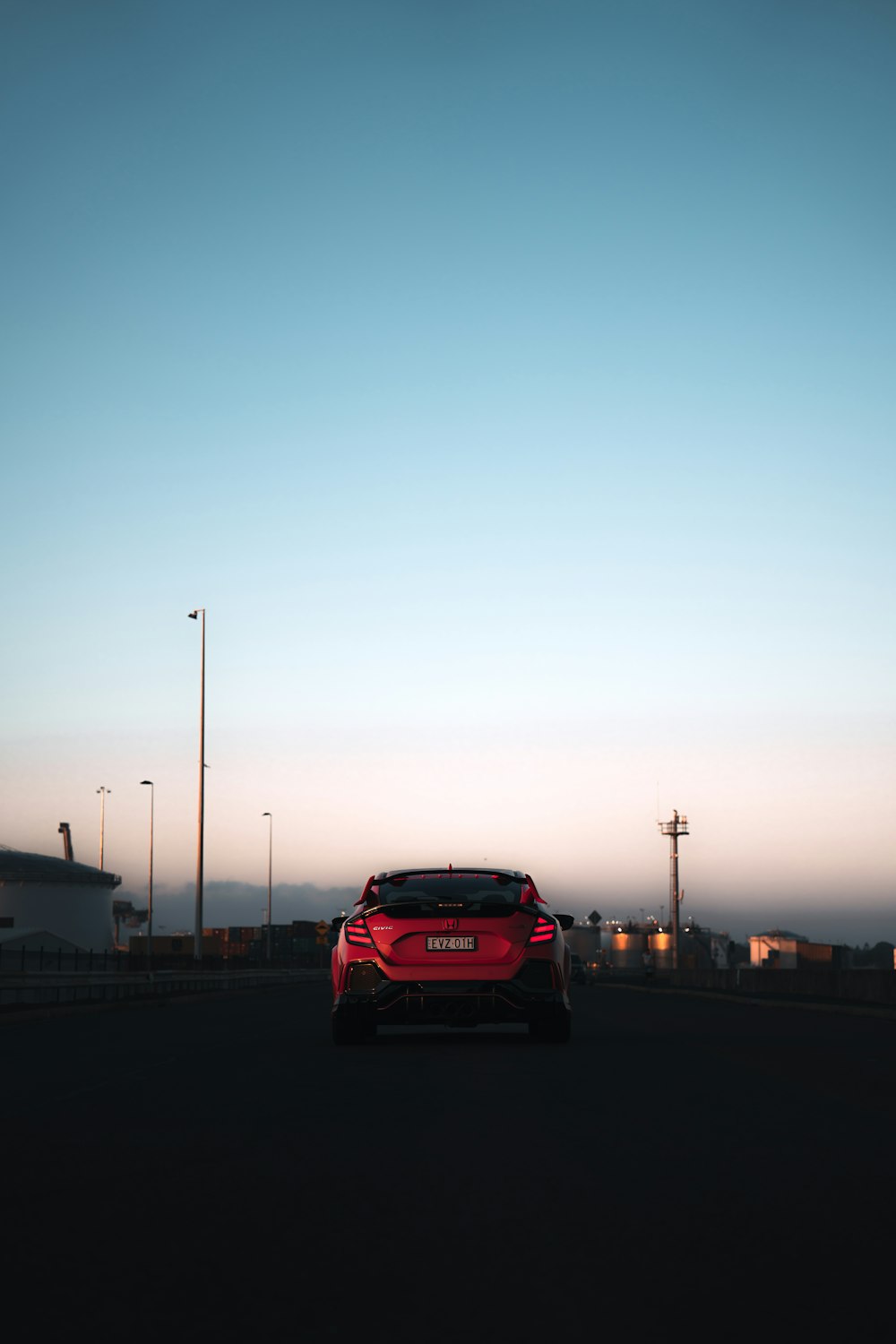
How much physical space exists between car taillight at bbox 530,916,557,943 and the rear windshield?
0.27m

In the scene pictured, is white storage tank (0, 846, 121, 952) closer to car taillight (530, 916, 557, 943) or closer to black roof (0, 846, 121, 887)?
black roof (0, 846, 121, 887)

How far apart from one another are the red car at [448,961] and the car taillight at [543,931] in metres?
0.01

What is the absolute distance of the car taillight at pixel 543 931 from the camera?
14.6m

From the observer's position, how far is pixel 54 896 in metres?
125

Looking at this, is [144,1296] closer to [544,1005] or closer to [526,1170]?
[526,1170]

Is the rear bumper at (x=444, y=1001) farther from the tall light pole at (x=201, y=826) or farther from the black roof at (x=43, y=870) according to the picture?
the black roof at (x=43, y=870)

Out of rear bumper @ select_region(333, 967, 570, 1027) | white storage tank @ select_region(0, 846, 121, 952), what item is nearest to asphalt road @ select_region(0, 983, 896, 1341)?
→ rear bumper @ select_region(333, 967, 570, 1027)

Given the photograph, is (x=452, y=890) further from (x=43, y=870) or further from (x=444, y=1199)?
(x=43, y=870)

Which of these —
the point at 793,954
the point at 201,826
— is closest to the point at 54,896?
the point at 793,954

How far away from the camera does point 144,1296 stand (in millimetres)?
4750

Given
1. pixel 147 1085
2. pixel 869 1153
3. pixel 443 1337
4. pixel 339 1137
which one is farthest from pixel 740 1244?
pixel 147 1085

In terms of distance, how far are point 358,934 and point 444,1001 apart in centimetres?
104

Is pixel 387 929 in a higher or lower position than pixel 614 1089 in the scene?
higher

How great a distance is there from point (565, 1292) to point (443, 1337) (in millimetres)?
647
